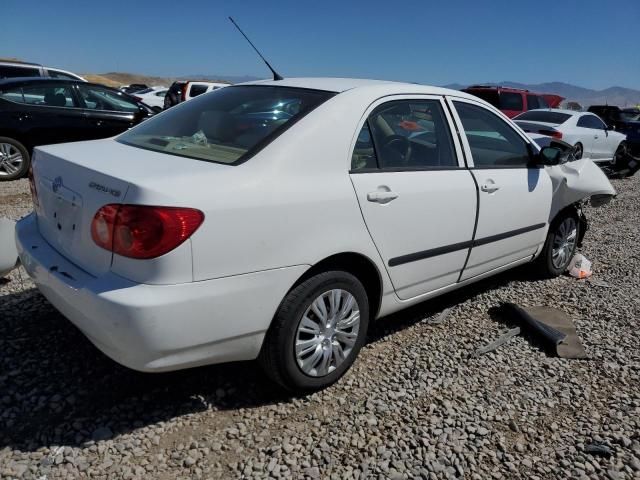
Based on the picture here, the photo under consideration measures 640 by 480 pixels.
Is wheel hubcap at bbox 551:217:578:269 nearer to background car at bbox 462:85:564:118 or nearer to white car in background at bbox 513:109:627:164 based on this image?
white car in background at bbox 513:109:627:164

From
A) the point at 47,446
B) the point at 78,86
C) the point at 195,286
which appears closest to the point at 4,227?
the point at 47,446

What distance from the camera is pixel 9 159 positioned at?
25.6ft

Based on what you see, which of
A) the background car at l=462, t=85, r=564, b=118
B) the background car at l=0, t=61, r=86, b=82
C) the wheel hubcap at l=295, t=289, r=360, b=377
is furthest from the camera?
the background car at l=462, t=85, r=564, b=118

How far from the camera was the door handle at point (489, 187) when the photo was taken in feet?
11.3

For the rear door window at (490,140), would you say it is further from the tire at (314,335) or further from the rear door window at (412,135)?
the tire at (314,335)

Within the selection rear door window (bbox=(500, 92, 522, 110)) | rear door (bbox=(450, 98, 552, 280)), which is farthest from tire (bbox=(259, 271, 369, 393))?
rear door window (bbox=(500, 92, 522, 110))

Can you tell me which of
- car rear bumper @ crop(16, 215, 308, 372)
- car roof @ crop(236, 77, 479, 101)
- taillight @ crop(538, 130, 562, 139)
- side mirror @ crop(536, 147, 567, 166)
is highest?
car roof @ crop(236, 77, 479, 101)

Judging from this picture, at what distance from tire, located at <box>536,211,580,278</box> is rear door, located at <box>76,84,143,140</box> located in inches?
263

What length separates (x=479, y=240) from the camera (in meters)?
3.51

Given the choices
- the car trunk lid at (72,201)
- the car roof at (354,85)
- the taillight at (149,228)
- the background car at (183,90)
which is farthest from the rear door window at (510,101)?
the taillight at (149,228)

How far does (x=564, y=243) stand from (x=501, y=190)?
4.94 feet

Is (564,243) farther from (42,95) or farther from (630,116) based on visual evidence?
(630,116)

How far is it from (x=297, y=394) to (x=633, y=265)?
4163mm

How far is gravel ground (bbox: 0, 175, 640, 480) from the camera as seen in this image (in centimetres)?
234
